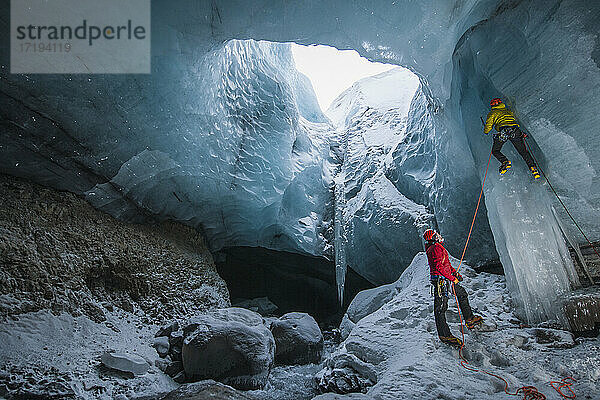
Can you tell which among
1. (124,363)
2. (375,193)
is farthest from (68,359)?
(375,193)

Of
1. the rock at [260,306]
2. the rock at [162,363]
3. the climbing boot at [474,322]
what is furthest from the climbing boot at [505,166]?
the rock at [260,306]

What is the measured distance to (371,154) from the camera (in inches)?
447

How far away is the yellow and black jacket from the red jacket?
229cm

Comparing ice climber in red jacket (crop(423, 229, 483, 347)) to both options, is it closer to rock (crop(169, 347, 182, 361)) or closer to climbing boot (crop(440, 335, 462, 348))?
climbing boot (crop(440, 335, 462, 348))

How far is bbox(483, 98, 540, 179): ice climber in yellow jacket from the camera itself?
5.03 m

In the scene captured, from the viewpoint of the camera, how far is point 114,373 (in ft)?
14.6

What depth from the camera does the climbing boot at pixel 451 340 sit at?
13.5 ft

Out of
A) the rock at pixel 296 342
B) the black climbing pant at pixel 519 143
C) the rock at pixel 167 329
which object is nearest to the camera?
the black climbing pant at pixel 519 143

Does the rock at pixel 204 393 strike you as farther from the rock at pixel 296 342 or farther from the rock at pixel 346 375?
the rock at pixel 296 342

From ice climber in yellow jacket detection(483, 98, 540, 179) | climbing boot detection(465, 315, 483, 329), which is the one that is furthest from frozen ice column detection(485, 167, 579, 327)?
climbing boot detection(465, 315, 483, 329)

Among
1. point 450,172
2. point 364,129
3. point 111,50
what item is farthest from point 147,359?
point 364,129

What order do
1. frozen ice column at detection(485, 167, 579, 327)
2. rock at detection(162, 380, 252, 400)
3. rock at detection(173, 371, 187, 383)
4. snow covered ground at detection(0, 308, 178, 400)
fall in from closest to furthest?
rock at detection(162, 380, 252, 400) < snow covered ground at detection(0, 308, 178, 400) < frozen ice column at detection(485, 167, 579, 327) < rock at detection(173, 371, 187, 383)

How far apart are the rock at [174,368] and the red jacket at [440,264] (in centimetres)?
405

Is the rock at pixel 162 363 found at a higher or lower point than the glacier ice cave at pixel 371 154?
lower
